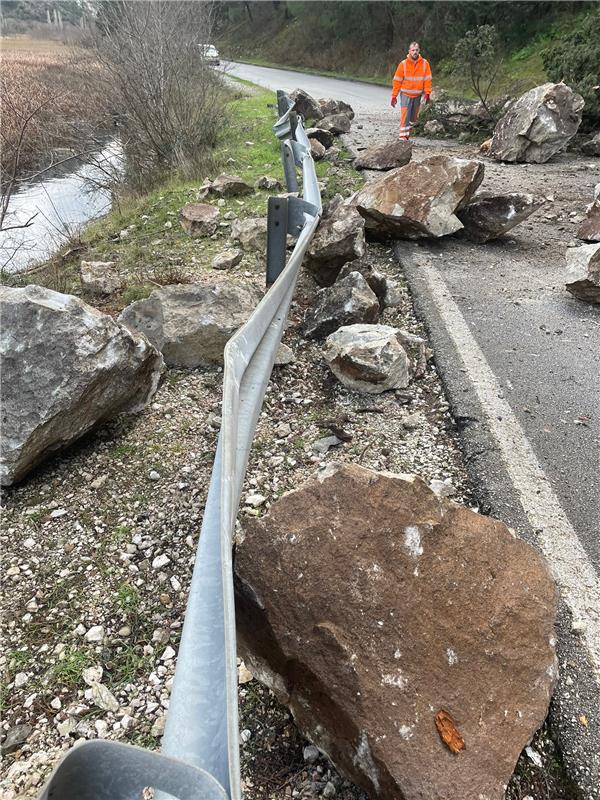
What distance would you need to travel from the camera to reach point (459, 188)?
5277mm

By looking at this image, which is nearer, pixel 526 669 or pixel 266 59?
pixel 526 669

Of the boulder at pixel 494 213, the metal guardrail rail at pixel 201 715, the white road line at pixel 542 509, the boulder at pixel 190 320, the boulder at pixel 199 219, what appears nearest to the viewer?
the metal guardrail rail at pixel 201 715

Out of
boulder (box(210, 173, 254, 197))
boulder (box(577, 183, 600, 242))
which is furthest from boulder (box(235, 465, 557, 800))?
boulder (box(210, 173, 254, 197))

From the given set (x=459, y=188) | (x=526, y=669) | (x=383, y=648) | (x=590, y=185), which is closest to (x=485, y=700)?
(x=526, y=669)

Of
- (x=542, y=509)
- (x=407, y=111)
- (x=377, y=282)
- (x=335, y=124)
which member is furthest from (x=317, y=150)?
(x=542, y=509)

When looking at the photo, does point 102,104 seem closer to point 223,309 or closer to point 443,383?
point 223,309

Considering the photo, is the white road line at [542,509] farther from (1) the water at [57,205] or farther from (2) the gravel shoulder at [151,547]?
(1) the water at [57,205]

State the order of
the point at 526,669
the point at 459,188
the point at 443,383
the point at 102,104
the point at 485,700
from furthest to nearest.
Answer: the point at 102,104 < the point at 459,188 < the point at 443,383 < the point at 526,669 < the point at 485,700

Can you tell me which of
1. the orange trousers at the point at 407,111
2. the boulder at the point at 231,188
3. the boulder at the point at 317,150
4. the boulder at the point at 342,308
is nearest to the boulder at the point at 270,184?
the boulder at the point at 231,188

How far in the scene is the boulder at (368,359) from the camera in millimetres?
3219

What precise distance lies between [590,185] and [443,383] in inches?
219

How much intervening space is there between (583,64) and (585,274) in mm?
8618

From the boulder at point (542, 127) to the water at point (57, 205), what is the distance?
6587 mm

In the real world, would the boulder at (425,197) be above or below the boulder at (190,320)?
above
